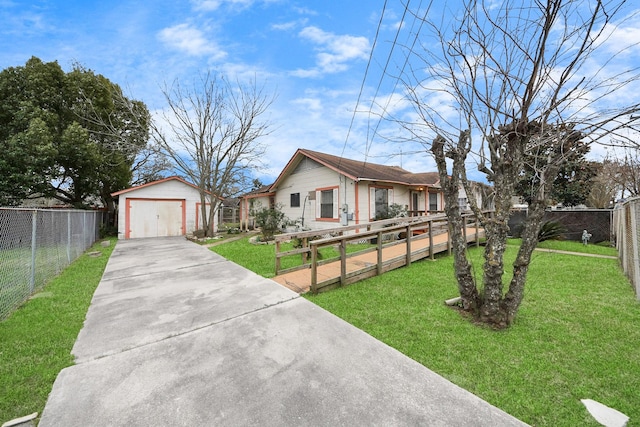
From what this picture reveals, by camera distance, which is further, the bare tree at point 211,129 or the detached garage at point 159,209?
the detached garage at point 159,209

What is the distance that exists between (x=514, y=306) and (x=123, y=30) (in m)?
10.7

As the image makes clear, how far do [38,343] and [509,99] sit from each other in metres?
6.19

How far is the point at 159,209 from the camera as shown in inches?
561

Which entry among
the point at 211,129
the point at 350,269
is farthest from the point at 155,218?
the point at 350,269

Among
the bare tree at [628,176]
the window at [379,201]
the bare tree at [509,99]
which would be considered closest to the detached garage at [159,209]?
the window at [379,201]

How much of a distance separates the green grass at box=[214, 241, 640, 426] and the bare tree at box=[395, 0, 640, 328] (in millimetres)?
545

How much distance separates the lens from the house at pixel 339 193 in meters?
10.3

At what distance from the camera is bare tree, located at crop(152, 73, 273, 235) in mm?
12711

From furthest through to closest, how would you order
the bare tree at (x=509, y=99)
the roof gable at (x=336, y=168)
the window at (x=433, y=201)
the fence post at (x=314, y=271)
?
the window at (x=433, y=201)
the roof gable at (x=336, y=168)
the fence post at (x=314, y=271)
the bare tree at (x=509, y=99)

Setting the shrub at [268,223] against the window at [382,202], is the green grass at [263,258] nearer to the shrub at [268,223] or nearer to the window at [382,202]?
the window at [382,202]

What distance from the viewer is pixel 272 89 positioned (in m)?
13.2

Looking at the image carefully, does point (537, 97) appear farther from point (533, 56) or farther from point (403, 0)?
point (403, 0)

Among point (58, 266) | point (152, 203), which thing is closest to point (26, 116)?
point (152, 203)

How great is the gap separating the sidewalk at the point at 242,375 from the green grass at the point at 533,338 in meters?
0.30
